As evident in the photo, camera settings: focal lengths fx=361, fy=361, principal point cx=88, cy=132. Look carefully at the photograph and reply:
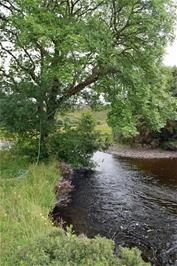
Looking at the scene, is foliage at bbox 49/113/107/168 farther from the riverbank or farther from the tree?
the riverbank

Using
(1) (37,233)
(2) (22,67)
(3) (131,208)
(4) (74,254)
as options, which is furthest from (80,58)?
(4) (74,254)

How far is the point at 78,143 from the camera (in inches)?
850

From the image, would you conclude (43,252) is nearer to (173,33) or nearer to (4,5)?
(173,33)

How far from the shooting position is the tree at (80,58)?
17953 millimetres

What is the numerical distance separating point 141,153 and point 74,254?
27318 millimetres

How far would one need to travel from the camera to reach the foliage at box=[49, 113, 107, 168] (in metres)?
21.8

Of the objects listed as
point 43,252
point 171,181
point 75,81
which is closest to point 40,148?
point 75,81

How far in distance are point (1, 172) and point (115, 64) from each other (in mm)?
7950

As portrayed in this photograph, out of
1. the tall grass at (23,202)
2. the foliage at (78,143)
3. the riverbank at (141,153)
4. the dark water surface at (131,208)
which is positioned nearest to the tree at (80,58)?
the foliage at (78,143)

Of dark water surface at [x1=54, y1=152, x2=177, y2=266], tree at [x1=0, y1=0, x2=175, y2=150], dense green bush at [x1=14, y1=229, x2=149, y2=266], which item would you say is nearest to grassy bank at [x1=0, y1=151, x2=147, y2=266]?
dense green bush at [x1=14, y1=229, x2=149, y2=266]

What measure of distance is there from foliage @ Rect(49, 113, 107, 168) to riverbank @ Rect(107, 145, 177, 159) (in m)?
9.13

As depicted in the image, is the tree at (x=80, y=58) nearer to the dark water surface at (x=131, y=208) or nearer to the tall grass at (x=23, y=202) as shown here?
the tall grass at (x=23, y=202)

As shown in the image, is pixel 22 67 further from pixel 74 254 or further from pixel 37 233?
pixel 74 254

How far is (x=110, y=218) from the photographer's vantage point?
49.2 ft
